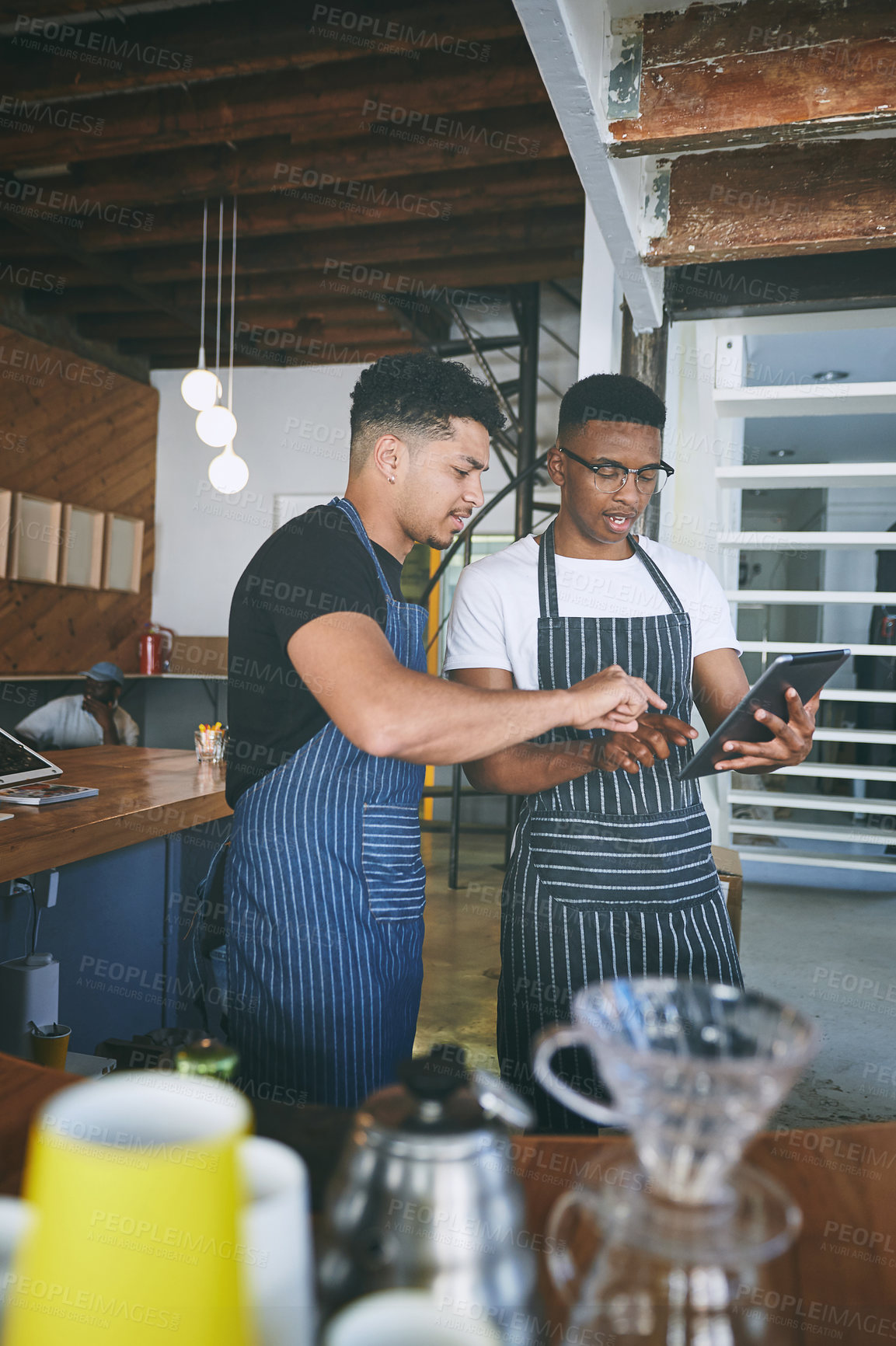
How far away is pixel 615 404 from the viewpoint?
2.04 m

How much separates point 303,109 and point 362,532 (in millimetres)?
3991

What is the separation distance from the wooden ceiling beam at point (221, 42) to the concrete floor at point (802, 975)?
4.09 metres

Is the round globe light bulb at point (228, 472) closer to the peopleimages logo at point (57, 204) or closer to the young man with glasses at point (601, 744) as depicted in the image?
the peopleimages logo at point (57, 204)

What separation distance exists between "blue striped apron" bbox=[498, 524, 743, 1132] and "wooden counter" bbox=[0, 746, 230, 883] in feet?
3.34

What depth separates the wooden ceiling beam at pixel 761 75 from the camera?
1.80m

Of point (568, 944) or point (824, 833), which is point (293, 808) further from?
point (824, 833)

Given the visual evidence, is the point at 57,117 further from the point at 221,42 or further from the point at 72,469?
the point at 72,469

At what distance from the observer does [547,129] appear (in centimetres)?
480

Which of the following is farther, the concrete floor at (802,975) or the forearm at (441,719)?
the concrete floor at (802,975)

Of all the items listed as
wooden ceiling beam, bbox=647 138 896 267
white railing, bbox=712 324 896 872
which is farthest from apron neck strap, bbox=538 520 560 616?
white railing, bbox=712 324 896 872

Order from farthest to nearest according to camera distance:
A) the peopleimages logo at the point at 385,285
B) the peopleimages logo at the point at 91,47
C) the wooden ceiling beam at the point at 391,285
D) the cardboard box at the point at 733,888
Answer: the peopleimages logo at the point at 385,285 < the wooden ceiling beam at the point at 391,285 < the peopleimages logo at the point at 91,47 < the cardboard box at the point at 733,888

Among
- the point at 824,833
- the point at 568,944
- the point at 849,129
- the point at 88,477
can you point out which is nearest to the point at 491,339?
the point at 88,477

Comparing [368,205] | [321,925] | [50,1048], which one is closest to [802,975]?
[50,1048]

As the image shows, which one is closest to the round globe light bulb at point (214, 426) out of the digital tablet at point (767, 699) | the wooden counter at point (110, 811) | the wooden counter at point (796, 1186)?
the wooden counter at point (110, 811)
